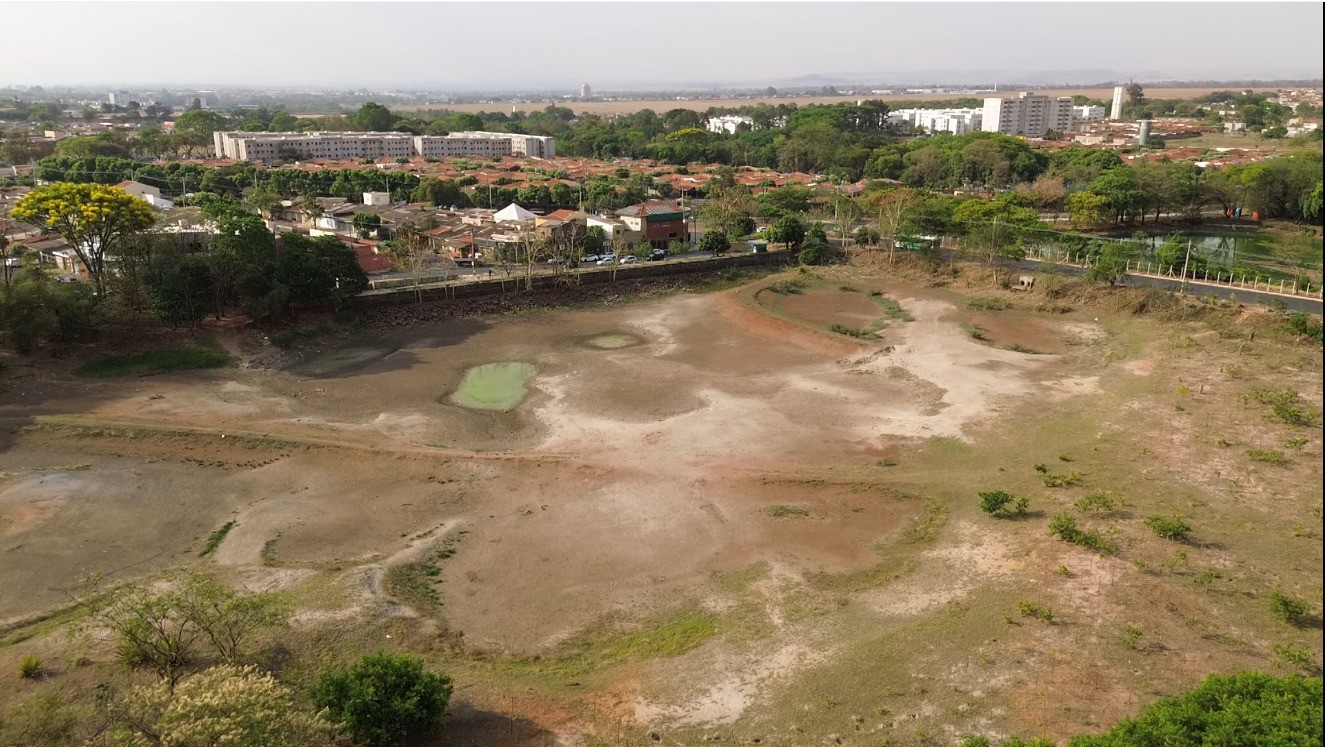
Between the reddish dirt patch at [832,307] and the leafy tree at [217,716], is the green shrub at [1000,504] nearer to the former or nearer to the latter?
the leafy tree at [217,716]

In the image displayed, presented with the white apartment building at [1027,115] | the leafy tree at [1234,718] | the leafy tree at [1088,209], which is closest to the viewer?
the leafy tree at [1234,718]

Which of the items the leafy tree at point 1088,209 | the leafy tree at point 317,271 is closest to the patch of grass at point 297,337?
the leafy tree at point 317,271

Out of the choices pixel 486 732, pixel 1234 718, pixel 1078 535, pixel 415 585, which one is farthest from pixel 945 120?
pixel 486 732

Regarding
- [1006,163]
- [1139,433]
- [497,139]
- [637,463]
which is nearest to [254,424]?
[637,463]

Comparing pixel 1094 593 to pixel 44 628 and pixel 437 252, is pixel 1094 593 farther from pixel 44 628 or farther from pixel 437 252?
pixel 437 252

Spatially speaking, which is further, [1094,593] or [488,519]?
[488,519]

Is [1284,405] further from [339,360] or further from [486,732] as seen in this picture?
[339,360]
